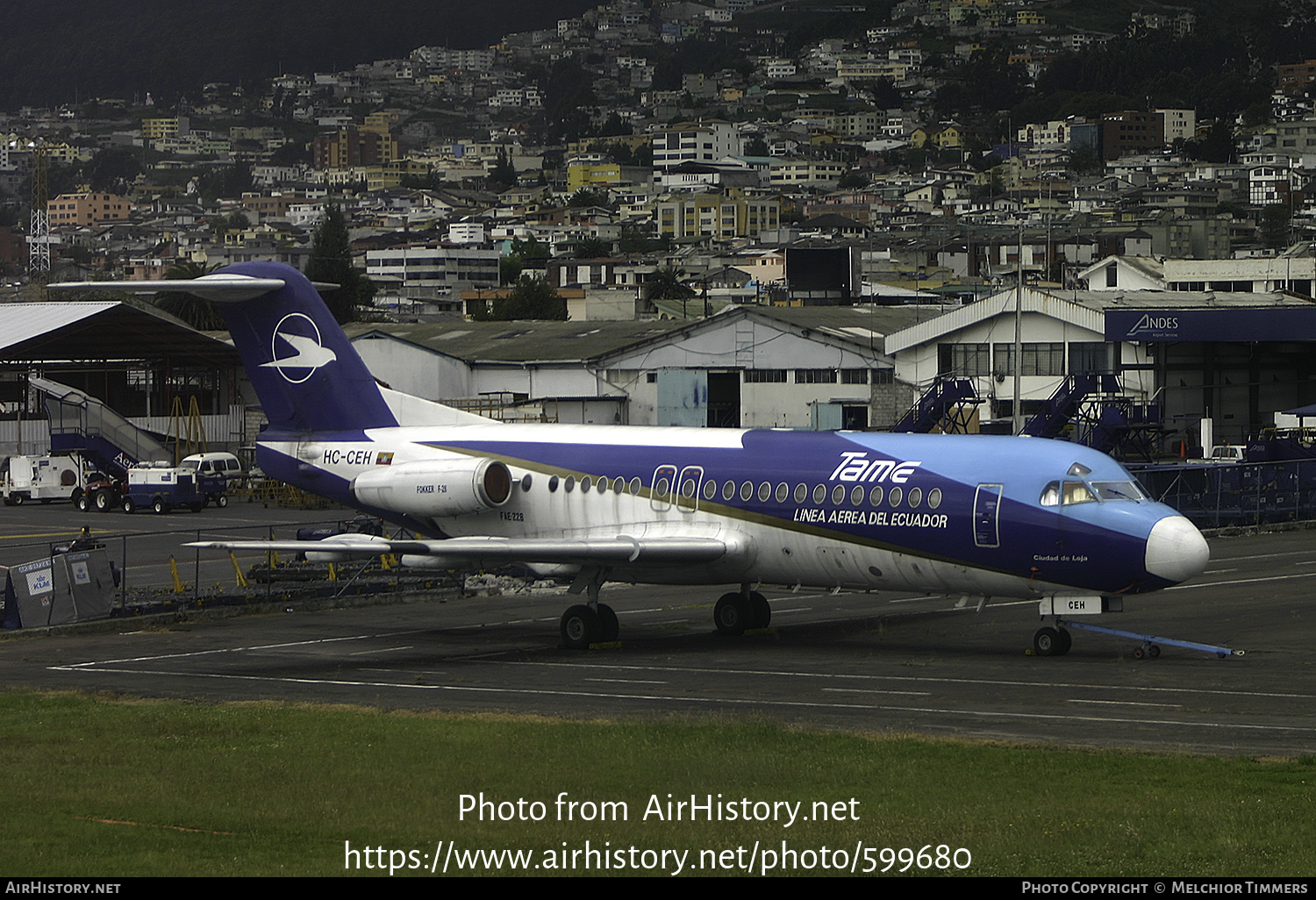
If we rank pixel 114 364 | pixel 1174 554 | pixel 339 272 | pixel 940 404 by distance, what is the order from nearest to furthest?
pixel 1174 554
pixel 940 404
pixel 114 364
pixel 339 272

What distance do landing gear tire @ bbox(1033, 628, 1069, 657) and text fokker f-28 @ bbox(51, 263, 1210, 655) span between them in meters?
0.03

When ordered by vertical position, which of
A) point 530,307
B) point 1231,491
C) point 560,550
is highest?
point 530,307

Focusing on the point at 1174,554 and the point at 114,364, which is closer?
the point at 1174,554

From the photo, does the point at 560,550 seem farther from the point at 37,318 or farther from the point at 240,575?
the point at 37,318

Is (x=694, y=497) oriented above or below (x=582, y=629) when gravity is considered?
above

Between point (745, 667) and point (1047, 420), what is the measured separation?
4005cm

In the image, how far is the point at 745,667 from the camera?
28562 mm

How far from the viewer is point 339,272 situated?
17912cm

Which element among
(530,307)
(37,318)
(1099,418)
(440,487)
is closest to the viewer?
(440,487)

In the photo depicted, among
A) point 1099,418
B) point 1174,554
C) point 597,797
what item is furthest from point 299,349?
point 1099,418

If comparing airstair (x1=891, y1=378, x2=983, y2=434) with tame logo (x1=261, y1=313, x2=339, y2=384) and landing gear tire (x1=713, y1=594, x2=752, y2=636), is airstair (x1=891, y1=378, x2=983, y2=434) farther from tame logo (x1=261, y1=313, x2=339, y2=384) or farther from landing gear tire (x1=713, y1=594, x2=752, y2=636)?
tame logo (x1=261, y1=313, x2=339, y2=384)

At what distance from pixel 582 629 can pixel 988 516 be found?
824 centimetres

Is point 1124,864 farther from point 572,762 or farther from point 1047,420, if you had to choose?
point 1047,420

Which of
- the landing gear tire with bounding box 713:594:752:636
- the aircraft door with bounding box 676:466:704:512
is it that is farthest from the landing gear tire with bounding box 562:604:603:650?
the landing gear tire with bounding box 713:594:752:636
